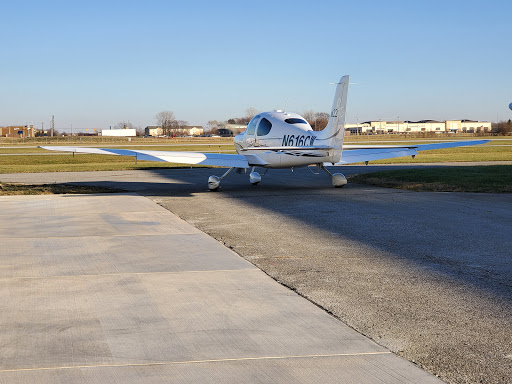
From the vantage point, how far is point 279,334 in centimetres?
529

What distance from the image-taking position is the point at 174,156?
17.8 meters

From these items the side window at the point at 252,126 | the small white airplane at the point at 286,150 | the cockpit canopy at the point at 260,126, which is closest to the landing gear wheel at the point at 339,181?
the small white airplane at the point at 286,150

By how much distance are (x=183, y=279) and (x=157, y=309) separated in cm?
131

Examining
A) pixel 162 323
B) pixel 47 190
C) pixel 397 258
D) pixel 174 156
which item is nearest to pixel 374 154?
pixel 174 156

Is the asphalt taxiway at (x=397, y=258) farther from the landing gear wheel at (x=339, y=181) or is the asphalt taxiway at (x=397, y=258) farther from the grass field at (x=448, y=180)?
A: the grass field at (x=448, y=180)

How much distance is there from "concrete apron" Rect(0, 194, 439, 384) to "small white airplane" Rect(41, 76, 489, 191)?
27.0 ft

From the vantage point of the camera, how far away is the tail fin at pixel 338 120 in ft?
56.7

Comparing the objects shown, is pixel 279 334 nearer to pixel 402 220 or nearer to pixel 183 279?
pixel 183 279

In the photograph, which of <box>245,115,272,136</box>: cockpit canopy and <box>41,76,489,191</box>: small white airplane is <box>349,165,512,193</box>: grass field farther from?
<box>245,115,272,136</box>: cockpit canopy

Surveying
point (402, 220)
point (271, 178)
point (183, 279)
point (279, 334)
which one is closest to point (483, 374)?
point (279, 334)

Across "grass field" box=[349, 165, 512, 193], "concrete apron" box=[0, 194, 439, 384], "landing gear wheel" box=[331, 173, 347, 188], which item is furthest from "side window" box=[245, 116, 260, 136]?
"concrete apron" box=[0, 194, 439, 384]

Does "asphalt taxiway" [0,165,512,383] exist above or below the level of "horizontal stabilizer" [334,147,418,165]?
below

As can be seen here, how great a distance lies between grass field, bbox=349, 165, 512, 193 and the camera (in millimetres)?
18094

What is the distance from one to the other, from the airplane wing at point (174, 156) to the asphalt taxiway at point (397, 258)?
1.04 meters
